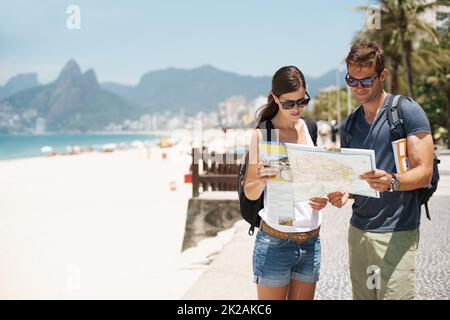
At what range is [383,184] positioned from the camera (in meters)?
2.20

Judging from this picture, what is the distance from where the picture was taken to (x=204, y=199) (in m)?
9.36

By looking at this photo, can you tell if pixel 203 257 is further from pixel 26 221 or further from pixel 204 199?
pixel 26 221

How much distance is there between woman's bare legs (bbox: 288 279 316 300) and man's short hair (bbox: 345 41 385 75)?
0.96m

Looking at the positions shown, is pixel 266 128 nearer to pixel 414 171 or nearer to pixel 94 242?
pixel 414 171

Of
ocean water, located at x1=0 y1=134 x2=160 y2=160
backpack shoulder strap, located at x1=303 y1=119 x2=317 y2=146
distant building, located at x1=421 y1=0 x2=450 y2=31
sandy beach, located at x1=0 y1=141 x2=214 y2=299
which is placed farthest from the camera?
ocean water, located at x1=0 y1=134 x2=160 y2=160

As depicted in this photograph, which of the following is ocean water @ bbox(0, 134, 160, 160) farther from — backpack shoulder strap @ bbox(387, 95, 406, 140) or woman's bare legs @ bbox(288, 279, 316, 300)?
backpack shoulder strap @ bbox(387, 95, 406, 140)

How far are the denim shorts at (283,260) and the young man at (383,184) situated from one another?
0.66 ft

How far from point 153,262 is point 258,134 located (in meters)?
7.77

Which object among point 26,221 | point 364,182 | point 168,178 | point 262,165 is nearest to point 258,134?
point 262,165

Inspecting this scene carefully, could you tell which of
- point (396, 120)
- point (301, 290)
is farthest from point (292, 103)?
point (301, 290)

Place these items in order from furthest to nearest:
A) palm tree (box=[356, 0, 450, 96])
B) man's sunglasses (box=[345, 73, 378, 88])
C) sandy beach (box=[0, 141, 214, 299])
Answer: palm tree (box=[356, 0, 450, 96]) < sandy beach (box=[0, 141, 214, 299]) < man's sunglasses (box=[345, 73, 378, 88])

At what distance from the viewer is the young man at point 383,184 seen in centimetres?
220

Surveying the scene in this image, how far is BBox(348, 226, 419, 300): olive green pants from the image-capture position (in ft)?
7.70

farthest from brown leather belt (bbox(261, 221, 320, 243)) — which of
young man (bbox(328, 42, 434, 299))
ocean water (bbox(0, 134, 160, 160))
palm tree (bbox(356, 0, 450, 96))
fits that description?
ocean water (bbox(0, 134, 160, 160))
